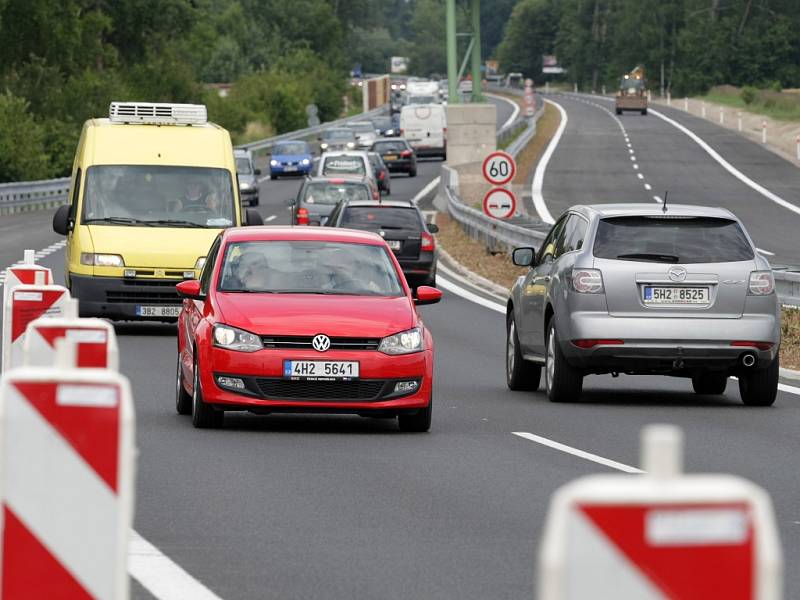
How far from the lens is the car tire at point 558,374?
16172 mm

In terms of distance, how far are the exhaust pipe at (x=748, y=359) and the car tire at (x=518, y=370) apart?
2.13m

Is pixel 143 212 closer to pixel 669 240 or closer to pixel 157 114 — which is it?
pixel 157 114

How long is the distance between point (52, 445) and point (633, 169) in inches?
2450


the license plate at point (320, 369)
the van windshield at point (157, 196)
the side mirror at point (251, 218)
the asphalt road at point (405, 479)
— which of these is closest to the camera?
the asphalt road at point (405, 479)

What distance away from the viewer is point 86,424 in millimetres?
5129

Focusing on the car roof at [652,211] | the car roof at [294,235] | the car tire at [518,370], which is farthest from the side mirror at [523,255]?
→ the car roof at [294,235]

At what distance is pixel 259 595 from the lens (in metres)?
7.66

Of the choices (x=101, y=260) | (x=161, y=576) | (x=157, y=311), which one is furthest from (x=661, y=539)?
(x=101, y=260)

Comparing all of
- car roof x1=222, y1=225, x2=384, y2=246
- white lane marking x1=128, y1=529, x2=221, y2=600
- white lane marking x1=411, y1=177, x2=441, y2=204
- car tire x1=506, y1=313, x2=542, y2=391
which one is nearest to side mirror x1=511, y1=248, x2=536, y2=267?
car tire x1=506, y1=313, x2=542, y2=391

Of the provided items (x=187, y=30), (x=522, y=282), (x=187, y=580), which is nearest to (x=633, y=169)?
(x=187, y=30)

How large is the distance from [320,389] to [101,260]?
9.69 meters

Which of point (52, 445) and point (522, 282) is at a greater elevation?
point (52, 445)

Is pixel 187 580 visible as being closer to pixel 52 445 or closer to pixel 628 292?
pixel 52 445

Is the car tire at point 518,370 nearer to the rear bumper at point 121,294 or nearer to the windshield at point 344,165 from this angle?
the rear bumper at point 121,294
